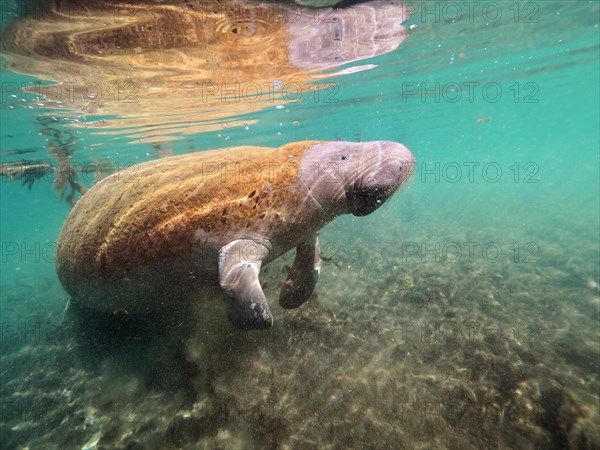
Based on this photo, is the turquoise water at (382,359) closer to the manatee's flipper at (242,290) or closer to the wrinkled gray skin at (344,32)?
the wrinkled gray skin at (344,32)

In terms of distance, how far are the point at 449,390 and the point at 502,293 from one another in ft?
14.6

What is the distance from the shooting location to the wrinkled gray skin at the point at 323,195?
3.27m

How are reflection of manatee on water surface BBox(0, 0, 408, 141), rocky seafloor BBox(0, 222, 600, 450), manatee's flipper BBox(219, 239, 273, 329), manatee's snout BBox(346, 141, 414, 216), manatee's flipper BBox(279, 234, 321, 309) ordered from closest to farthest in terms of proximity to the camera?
manatee's flipper BBox(219, 239, 273, 329)
manatee's snout BBox(346, 141, 414, 216)
rocky seafloor BBox(0, 222, 600, 450)
manatee's flipper BBox(279, 234, 321, 309)
reflection of manatee on water surface BBox(0, 0, 408, 141)

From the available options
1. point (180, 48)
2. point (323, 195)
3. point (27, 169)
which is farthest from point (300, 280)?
point (27, 169)

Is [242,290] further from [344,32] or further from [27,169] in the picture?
[27,169]

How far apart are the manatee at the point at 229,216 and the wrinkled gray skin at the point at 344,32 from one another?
6222 mm

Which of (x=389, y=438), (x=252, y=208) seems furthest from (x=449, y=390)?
(x=252, y=208)

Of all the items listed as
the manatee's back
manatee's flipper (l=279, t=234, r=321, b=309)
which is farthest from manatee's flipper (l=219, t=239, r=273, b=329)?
manatee's flipper (l=279, t=234, r=321, b=309)

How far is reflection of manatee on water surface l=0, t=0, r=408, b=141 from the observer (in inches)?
279

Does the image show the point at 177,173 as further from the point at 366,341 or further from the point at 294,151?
the point at 366,341

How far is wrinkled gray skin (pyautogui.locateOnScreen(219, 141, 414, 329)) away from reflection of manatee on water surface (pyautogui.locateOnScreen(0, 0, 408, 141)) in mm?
5675

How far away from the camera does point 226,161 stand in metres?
4.20

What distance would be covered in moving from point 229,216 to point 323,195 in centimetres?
109

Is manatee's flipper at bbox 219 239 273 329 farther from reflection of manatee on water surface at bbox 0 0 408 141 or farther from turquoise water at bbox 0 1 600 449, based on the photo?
reflection of manatee on water surface at bbox 0 0 408 141
